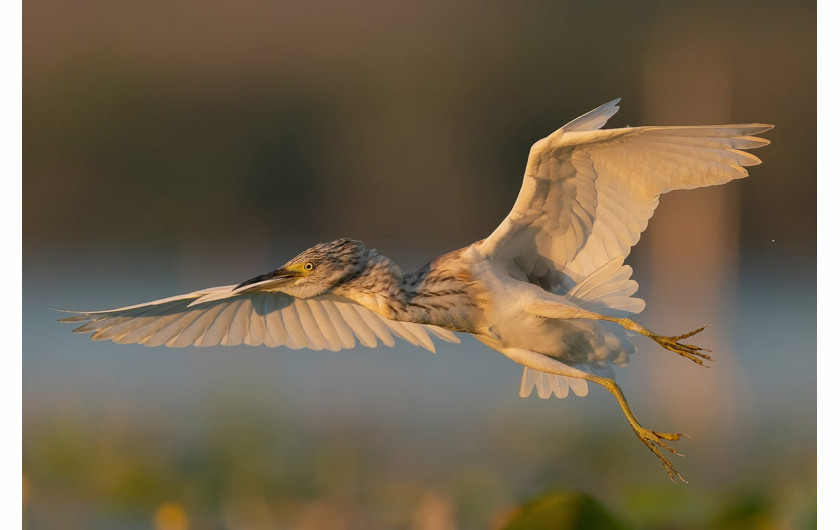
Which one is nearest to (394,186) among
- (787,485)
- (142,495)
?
(142,495)

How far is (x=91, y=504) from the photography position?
147 inches

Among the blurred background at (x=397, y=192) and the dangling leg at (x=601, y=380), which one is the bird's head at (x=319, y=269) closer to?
the dangling leg at (x=601, y=380)

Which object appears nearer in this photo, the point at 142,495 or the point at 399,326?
the point at 399,326

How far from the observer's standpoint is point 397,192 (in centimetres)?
562

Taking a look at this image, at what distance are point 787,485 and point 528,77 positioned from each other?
11.5 ft

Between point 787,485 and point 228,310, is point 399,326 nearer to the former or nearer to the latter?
point 228,310

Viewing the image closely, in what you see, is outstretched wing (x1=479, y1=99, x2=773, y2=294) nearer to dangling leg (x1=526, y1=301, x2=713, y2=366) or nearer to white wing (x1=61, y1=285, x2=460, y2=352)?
dangling leg (x1=526, y1=301, x2=713, y2=366)

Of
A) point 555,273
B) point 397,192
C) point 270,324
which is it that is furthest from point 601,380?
point 397,192

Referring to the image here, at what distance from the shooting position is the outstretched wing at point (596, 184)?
2.00 m

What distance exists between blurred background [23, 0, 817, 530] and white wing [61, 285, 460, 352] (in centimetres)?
170

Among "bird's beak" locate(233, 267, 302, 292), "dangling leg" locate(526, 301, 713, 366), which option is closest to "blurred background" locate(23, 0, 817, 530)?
"bird's beak" locate(233, 267, 302, 292)

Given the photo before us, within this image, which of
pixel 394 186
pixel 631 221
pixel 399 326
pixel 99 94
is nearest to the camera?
pixel 631 221

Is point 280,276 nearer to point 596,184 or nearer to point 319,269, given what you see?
point 319,269

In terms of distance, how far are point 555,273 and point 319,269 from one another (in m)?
0.55
